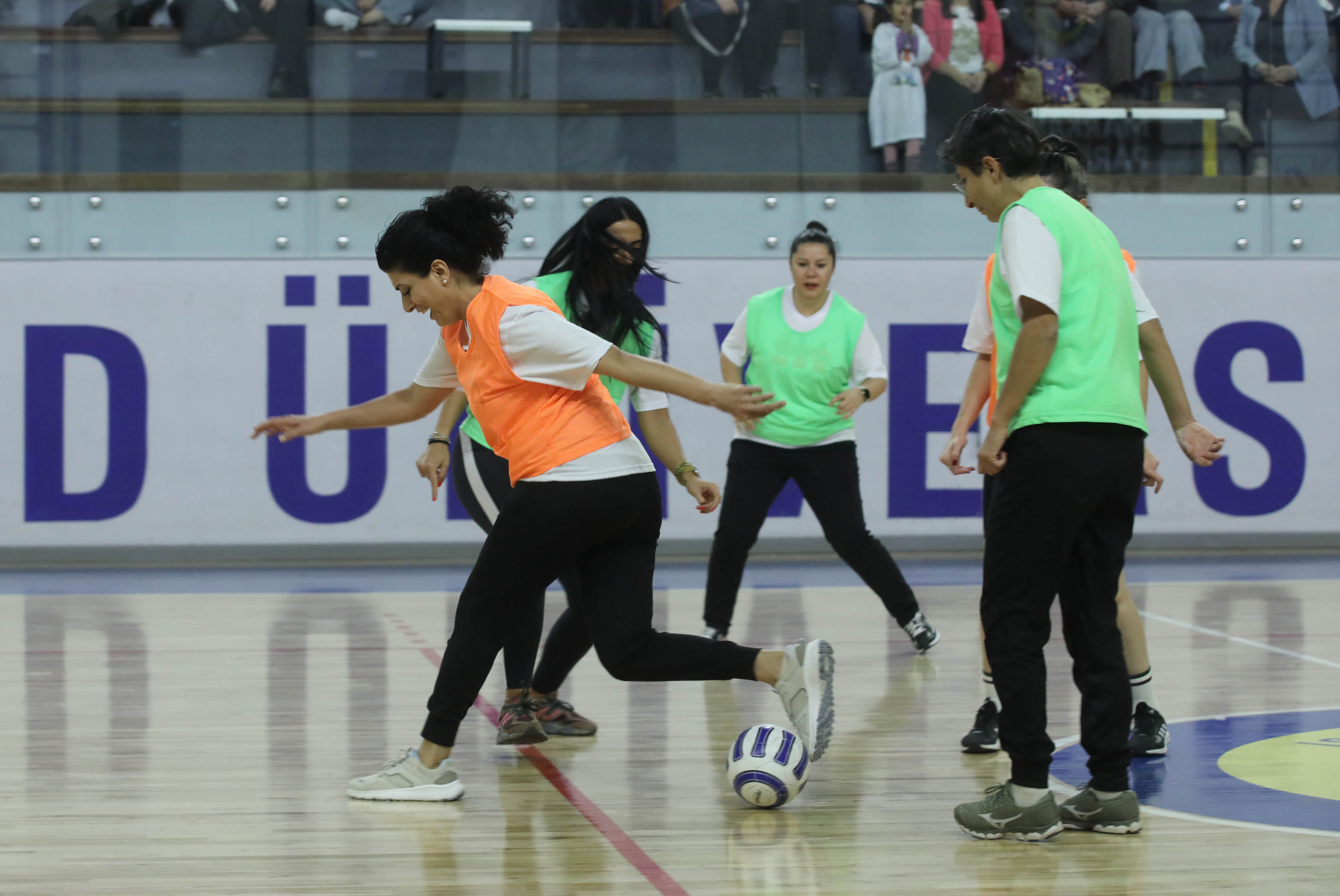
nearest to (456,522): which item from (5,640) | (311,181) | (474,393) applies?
(311,181)

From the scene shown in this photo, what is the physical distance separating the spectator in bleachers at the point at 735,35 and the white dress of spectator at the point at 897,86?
73 cm

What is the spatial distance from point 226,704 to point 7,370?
5.57 metres

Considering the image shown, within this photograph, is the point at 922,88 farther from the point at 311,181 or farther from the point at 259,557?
the point at 259,557

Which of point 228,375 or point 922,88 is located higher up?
point 922,88

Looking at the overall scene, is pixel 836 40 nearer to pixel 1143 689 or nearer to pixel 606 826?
pixel 1143 689

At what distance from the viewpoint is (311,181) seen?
10500 mm

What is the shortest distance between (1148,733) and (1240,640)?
2.62 meters

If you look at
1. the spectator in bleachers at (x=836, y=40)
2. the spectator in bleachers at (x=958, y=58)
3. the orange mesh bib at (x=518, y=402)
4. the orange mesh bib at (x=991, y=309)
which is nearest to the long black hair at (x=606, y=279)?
the orange mesh bib at (x=518, y=402)

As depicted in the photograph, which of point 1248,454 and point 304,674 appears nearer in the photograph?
point 304,674

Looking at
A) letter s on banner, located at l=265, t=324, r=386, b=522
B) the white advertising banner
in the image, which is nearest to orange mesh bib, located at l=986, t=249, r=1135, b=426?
the white advertising banner

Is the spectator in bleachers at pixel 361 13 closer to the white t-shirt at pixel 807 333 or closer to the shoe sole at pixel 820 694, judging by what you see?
the white t-shirt at pixel 807 333

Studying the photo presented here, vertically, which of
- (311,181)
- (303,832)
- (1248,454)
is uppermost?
(311,181)

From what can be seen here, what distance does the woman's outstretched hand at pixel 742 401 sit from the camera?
11.6 feet

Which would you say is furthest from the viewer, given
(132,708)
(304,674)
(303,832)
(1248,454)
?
(1248,454)
